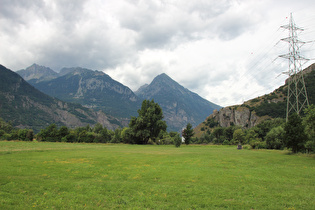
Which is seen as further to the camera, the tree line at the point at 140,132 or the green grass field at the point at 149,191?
the tree line at the point at 140,132

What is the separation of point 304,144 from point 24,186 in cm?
4328

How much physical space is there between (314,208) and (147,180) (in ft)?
34.0

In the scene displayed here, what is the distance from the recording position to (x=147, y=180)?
1500 centimetres

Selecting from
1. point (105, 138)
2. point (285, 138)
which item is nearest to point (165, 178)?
point (285, 138)

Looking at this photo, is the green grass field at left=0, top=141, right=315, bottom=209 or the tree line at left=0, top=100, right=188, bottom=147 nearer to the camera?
the green grass field at left=0, top=141, right=315, bottom=209

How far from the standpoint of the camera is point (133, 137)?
8425cm

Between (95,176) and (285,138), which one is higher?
(285,138)

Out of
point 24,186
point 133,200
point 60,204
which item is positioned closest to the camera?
point 60,204

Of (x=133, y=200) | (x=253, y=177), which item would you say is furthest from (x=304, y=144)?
(x=133, y=200)

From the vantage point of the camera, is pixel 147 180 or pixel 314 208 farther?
pixel 147 180

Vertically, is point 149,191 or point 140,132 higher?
point 140,132

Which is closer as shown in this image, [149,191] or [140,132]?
[149,191]

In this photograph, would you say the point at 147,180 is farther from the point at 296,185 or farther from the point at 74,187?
the point at 296,185

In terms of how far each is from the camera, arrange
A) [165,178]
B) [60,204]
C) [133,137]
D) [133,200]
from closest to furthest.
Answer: [60,204] < [133,200] < [165,178] < [133,137]
